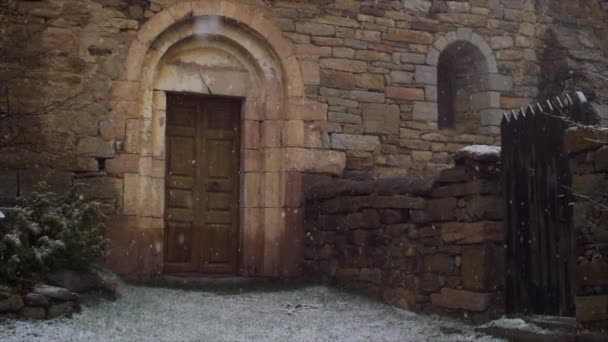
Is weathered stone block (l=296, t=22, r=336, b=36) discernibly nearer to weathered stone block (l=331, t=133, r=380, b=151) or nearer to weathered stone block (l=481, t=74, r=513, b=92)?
weathered stone block (l=331, t=133, r=380, b=151)

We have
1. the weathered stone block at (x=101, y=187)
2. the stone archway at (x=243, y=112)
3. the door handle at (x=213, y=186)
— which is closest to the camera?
the weathered stone block at (x=101, y=187)

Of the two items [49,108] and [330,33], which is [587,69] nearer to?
[330,33]

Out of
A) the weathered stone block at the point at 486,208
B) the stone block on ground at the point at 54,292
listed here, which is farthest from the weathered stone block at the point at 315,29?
the stone block on ground at the point at 54,292

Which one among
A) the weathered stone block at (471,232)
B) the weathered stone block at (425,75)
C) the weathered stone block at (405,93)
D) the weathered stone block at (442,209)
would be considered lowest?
the weathered stone block at (471,232)

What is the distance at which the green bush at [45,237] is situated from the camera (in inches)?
247

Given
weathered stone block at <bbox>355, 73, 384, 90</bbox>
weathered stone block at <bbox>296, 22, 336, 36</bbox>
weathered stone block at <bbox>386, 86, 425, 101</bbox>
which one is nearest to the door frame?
weathered stone block at <bbox>296, 22, 336, 36</bbox>

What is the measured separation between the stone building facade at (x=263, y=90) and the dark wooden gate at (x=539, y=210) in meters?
2.25

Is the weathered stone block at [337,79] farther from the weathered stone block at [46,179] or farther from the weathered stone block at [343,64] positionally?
the weathered stone block at [46,179]

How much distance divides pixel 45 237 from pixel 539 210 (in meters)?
3.84

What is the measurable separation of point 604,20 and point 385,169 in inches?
149

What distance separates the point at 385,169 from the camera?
944cm

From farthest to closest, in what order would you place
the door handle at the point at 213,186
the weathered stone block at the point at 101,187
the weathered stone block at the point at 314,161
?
1. the door handle at the point at 213,186
2. the weathered stone block at the point at 314,161
3. the weathered stone block at the point at 101,187

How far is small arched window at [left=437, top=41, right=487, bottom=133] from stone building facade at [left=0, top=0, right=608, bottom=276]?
0.02m

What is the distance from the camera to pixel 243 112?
931 cm
